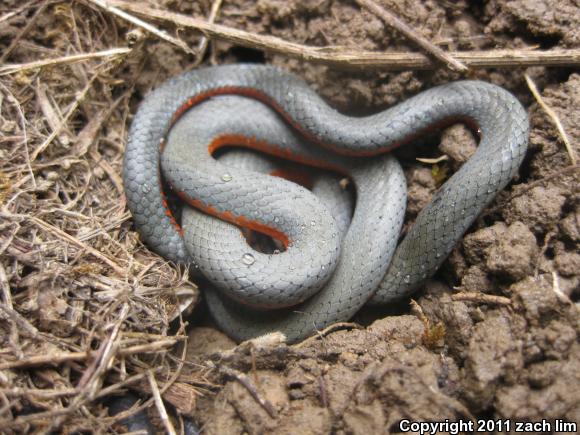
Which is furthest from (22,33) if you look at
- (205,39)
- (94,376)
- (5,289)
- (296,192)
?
(94,376)

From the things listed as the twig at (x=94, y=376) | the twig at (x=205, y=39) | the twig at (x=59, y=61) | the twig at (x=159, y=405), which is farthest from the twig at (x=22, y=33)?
the twig at (x=159, y=405)

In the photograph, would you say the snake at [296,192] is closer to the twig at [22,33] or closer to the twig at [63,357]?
the twig at [63,357]

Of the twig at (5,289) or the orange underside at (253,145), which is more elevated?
the orange underside at (253,145)

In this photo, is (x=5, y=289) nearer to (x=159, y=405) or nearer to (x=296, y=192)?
(x=159, y=405)

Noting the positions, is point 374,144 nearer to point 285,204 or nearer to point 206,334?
point 285,204

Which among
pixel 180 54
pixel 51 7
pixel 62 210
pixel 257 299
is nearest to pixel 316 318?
pixel 257 299

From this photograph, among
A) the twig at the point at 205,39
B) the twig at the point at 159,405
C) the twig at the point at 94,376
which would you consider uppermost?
the twig at the point at 205,39
